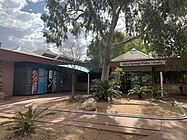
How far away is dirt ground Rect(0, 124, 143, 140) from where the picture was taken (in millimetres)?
5180

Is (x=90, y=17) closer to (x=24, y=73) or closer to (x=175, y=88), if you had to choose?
(x=24, y=73)

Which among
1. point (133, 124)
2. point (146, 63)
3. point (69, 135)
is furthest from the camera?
point (146, 63)

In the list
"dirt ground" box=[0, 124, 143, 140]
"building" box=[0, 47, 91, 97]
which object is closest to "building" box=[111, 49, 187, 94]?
"building" box=[0, 47, 91, 97]

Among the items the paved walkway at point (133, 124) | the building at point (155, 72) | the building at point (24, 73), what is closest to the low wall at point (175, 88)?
the building at point (155, 72)

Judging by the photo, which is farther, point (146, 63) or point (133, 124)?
point (146, 63)

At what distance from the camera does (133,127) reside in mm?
6152

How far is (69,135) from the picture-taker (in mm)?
5410

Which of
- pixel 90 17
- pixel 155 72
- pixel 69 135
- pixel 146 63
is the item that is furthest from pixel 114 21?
pixel 69 135

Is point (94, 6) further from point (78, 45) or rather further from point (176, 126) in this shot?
point (176, 126)

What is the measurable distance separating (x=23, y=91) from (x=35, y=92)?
4.08 ft

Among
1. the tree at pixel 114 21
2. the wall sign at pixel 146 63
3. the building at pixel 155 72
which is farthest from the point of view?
the building at pixel 155 72

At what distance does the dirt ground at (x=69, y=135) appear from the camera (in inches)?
204

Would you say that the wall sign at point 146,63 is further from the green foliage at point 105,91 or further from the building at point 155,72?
the green foliage at point 105,91

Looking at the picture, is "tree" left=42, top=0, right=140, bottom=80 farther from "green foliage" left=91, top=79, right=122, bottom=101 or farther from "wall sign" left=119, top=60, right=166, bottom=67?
"wall sign" left=119, top=60, right=166, bottom=67
